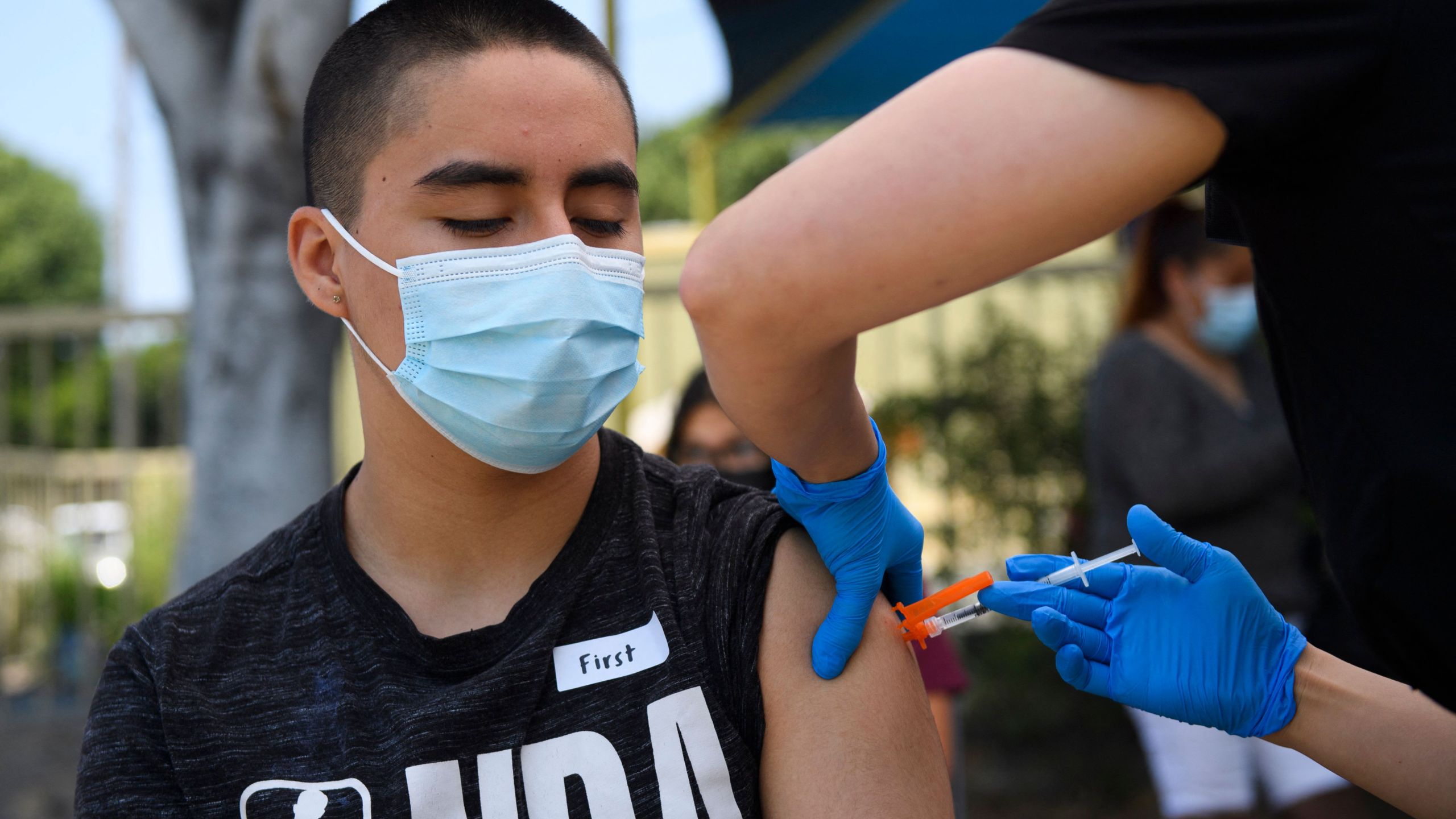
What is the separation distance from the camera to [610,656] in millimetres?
1511

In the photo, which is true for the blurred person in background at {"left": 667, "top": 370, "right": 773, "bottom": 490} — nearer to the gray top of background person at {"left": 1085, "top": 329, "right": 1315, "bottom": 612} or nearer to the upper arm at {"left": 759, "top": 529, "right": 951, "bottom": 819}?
the gray top of background person at {"left": 1085, "top": 329, "right": 1315, "bottom": 612}

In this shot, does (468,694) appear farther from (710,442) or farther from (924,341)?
(924,341)

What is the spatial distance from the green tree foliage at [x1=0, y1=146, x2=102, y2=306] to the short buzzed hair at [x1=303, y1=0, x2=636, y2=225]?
1238 inches

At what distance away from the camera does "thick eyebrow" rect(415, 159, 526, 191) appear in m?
1.58

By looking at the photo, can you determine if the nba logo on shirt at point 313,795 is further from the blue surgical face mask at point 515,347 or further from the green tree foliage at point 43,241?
the green tree foliage at point 43,241

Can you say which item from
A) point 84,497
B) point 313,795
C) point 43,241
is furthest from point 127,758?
point 43,241

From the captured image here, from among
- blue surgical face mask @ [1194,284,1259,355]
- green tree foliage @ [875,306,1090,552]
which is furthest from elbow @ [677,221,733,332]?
green tree foliage @ [875,306,1090,552]

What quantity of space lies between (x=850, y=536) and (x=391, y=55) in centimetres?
99

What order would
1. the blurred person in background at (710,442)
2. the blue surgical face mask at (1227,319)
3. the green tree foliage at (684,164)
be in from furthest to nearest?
the green tree foliage at (684,164)
the blue surgical face mask at (1227,319)
the blurred person in background at (710,442)

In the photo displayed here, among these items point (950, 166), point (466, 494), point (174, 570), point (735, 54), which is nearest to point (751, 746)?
point (466, 494)

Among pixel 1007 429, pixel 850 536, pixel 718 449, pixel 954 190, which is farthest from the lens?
pixel 1007 429

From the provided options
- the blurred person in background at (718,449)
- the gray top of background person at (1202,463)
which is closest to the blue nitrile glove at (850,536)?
the blurred person in background at (718,449)

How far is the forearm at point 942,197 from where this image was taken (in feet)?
2.93

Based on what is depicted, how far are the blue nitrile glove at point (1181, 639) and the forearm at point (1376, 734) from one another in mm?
28
